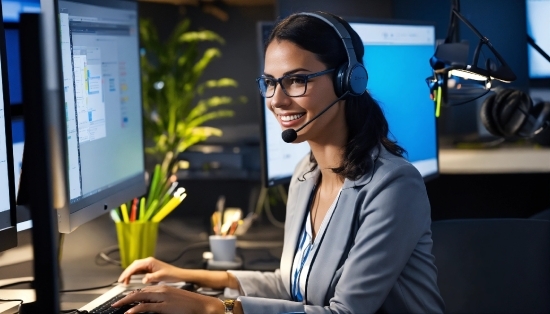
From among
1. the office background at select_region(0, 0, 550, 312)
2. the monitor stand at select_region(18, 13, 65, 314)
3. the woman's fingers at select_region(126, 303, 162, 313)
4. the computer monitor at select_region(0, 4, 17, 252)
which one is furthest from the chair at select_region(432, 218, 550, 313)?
the monitor stand at select_region(18, 13, 65, 314)

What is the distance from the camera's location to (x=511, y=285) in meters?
1.56

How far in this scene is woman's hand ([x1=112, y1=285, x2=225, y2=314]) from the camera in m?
1.30

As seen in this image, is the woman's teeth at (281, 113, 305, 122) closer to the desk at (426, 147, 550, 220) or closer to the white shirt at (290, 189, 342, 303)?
the white shirt at (290, 189, 342, 303)

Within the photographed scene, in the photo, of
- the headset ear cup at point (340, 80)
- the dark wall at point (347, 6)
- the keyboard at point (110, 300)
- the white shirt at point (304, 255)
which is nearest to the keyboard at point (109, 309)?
the keyboard at point (110, 300)

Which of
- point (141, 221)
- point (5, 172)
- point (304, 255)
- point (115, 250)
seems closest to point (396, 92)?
point (304, 255)

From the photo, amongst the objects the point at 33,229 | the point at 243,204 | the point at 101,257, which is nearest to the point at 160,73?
the point at 243,204

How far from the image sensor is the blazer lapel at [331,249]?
1384 millimetres

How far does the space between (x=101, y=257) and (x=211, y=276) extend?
1.36 ft

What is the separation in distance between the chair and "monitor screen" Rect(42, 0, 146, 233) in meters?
0.71

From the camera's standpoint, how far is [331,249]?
140 cm

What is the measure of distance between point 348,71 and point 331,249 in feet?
1.09

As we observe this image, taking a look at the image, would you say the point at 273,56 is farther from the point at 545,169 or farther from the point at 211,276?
the point at 545,169

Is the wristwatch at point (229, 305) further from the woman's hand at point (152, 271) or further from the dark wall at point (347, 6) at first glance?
the dark wall at point (347, 6)

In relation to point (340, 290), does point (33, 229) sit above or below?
above
